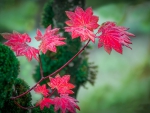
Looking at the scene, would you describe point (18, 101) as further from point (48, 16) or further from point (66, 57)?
point (48, 16)

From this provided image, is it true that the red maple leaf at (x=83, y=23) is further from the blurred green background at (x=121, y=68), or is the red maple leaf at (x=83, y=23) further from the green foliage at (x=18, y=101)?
the blurred green background at (x=121, y=68)

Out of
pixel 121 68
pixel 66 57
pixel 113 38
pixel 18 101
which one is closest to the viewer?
pixel 113 38

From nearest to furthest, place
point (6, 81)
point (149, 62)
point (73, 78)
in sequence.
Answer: point (6, 81)
point (73, 78)
point (149, 62)

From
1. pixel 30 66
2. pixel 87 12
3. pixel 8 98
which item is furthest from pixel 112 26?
pixel 30 66

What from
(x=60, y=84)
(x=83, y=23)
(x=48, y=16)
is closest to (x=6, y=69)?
(x=60, y=84)

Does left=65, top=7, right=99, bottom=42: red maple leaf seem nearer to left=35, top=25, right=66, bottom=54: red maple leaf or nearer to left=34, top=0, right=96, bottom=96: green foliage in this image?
left=35, top=25, right=66, bottom=54: red maple leaf

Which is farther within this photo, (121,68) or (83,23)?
(121,68)

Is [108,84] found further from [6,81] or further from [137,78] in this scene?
[6,81]
